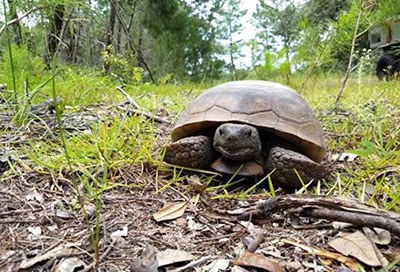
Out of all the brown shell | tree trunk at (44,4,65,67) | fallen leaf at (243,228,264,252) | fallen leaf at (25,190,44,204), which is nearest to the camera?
fallen leaf at (243,228,264,252)

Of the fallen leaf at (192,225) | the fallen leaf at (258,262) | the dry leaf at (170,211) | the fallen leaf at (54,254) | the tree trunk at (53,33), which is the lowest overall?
the fallen leaf at (192,225)

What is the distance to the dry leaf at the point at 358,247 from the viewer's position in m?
0.94

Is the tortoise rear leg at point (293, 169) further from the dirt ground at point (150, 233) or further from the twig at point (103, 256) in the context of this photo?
the twig at point (103, 256)

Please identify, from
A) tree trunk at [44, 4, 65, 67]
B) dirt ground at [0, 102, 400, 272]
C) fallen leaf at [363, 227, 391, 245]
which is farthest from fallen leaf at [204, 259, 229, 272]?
tree trunk at [44, 4, 65, 67]

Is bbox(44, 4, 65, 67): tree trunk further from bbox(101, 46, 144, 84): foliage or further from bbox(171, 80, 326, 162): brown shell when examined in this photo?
bbox(171, 80, 326, 162): brown shell

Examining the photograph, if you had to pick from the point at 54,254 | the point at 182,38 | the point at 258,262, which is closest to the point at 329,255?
the point at 258,262

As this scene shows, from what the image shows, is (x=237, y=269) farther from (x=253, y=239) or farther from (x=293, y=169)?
(x=293, y=169)

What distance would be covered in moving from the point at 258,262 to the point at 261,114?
0.75 meters

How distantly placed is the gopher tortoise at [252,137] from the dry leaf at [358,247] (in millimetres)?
408

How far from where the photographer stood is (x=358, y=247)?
98cm

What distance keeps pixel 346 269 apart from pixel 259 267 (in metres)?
0.20

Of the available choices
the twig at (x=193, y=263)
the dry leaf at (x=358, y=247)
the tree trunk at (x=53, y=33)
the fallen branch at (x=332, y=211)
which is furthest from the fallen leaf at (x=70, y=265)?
the tree trunk at (x=53, y=33)

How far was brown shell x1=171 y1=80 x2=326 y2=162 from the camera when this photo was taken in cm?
157

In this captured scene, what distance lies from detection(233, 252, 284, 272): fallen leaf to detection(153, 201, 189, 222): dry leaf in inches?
12.8
